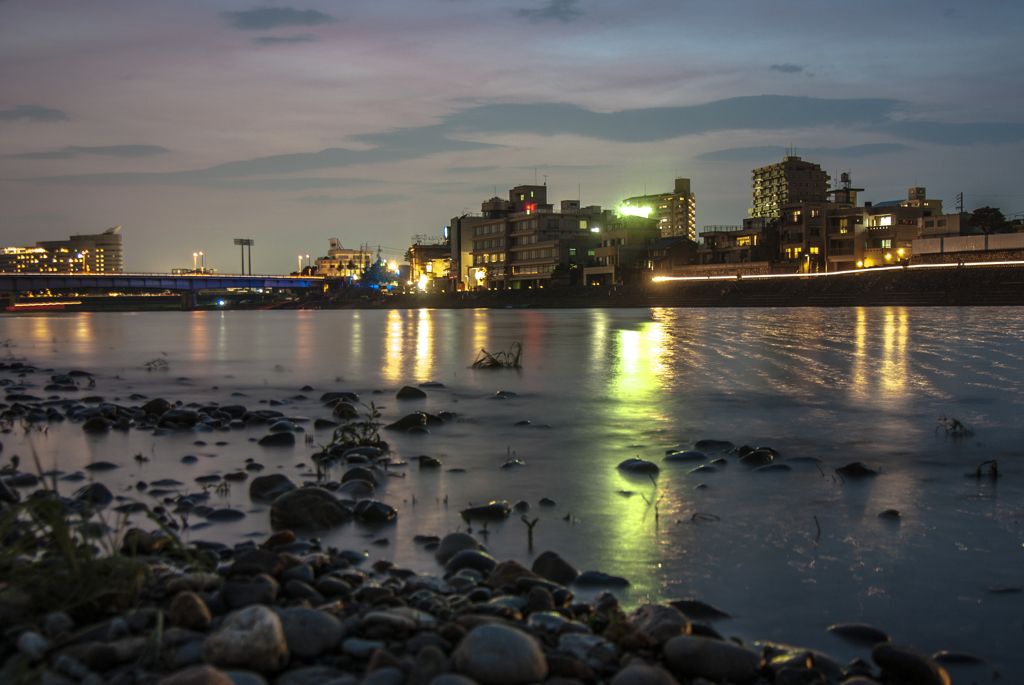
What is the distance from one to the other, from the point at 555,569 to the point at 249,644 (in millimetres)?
2379

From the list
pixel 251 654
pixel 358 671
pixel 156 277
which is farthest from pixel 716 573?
pixel 156 277

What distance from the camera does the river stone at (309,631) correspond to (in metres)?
3.52

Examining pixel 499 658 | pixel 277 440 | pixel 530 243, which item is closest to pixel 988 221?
pixel 530 243

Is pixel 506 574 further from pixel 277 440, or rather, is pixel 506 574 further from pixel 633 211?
pixel 633 211

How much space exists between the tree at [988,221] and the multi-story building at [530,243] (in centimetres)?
6010

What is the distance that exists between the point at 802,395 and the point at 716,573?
413 inches

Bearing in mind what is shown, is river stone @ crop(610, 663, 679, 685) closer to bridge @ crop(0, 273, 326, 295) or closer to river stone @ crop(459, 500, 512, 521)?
river stone @ crop(459, 500, 512, 521)

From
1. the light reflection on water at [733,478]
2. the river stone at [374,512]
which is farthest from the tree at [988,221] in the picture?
the river stone at [374,512]

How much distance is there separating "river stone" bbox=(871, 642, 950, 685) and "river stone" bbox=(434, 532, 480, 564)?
111 inches

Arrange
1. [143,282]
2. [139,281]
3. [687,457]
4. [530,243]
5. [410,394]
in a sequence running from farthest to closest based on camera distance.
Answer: [530,243], [143,282], [139,281], [410,394], [687,457]

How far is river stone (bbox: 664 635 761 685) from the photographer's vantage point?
361 centimetres

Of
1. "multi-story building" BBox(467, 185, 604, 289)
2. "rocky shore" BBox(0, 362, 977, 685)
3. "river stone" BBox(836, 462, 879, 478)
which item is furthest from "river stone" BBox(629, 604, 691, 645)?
"multi-story building" BBox(467, 185, 604, 289)

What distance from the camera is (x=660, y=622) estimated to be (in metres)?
4.05

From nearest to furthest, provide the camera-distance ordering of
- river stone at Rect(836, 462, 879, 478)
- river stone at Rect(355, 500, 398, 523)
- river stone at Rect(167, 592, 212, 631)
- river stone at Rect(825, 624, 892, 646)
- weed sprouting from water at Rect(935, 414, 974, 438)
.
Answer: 1. river stone at Rect(167, 592, 212, 631)
2. river stone at Rect(825, 624, 892, 646)
3. river stone at Rect(355, 500, 398, 523)
4. river stone at Rect(836, 462, 879, 478)
5. weed sprouting from water at Rect(935, 414, 974, 438)
